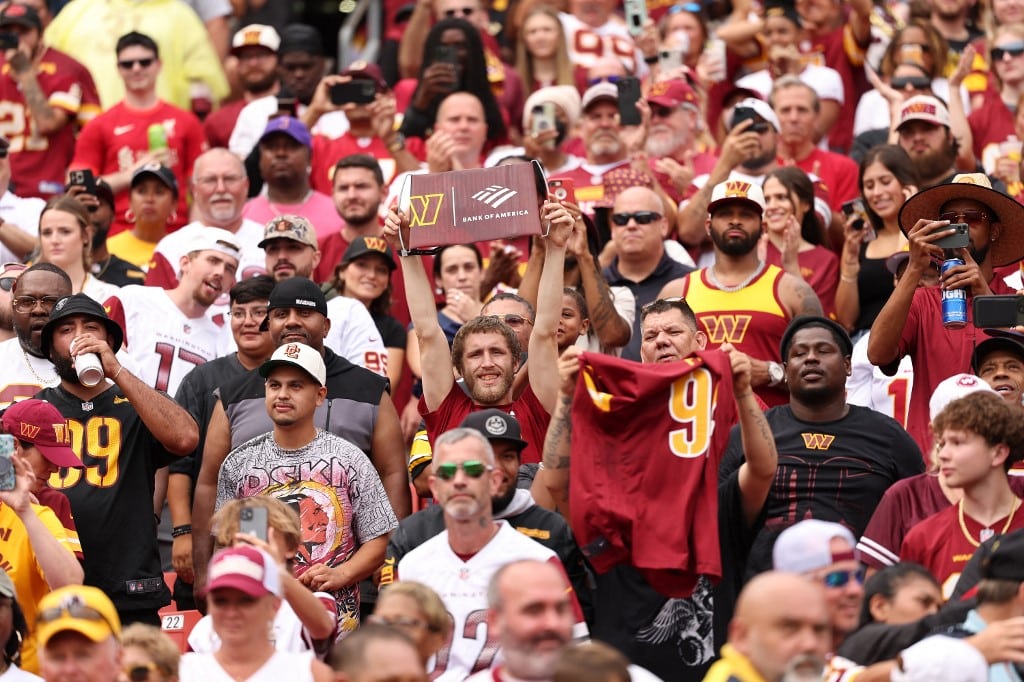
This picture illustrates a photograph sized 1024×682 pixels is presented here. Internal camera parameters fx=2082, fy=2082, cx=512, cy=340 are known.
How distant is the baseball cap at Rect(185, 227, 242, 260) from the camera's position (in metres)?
12.1

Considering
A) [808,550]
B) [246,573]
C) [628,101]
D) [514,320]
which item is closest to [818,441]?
[514,320]

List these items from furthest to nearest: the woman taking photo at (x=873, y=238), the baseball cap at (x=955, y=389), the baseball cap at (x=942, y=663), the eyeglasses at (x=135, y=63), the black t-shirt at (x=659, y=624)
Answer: the eyeglasses at (x=135, y=63), the woman taking photo at (x=873, y=238), the baseball cap at (x=955, y=389), the black t-shirt at (x=659, y=624), the baseball cap at (x=942, y=663)

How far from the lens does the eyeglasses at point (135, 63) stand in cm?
1512

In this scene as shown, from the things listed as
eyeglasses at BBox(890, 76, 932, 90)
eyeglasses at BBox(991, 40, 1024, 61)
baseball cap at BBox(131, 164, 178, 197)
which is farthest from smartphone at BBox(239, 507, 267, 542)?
eyeglasses at BBox(991, 40, 1024, 61)

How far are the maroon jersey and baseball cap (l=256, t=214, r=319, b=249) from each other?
12.3 feet

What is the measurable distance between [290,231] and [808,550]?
5278mm

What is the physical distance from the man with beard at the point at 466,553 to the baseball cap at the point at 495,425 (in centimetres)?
35

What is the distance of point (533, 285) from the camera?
11.4 m

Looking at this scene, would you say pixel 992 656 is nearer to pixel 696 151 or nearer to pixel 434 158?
pixel 434 158

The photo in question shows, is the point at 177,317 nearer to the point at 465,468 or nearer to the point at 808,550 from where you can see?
the point at 465,468

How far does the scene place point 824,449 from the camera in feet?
31.8

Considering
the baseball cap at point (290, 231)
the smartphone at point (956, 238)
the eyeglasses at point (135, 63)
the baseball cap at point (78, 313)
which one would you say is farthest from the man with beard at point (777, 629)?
the eyeglasses at point (135, 63)

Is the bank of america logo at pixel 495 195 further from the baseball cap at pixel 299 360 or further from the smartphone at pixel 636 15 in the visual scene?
the smartphone at pixel 636 15

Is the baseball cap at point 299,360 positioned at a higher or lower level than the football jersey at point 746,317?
lower
